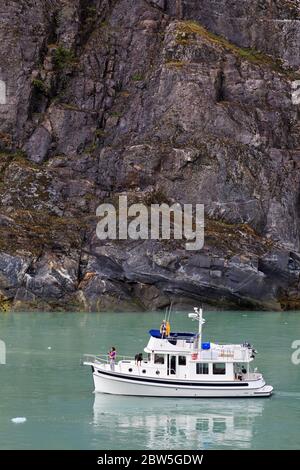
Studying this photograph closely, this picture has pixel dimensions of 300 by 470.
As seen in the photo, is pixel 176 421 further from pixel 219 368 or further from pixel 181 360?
pixel 219 368

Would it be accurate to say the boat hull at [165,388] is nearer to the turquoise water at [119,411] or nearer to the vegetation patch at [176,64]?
the turquoise water at [119,411]

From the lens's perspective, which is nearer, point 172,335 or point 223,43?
point 172,335

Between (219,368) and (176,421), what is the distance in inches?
260

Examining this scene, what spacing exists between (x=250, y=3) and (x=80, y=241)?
175ft

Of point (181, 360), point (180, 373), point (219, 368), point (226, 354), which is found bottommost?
point (180, 373)

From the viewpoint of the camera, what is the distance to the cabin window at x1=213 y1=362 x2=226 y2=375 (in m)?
48.7

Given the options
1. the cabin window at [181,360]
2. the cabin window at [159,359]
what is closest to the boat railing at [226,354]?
the cabin window at [181,360]

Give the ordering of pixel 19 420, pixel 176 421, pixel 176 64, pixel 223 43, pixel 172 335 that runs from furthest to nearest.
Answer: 1. pixel 223 43
2. pixel 176 64
3. pixel 172 335
4. pixel 176 421
5. pixel 19 420

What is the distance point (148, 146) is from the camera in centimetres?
12756

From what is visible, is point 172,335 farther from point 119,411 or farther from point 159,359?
point 119,411

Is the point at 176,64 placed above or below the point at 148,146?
above

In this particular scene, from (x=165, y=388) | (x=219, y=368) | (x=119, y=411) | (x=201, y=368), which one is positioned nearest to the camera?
(x=119, y=411)

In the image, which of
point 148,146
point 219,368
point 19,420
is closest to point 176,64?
point 148,146

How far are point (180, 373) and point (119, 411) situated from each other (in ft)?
16.2
